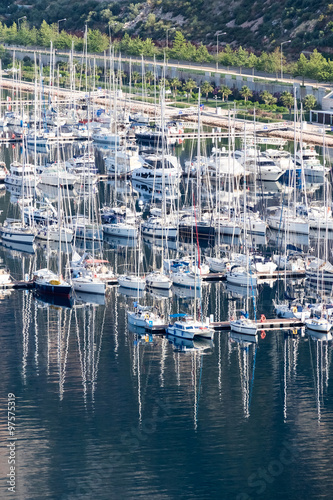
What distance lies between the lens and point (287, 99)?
127 metres

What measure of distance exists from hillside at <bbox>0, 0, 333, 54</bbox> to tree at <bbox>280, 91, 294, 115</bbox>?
1567 cm

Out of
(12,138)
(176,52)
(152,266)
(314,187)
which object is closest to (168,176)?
(314,187)

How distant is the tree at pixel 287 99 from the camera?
417ft

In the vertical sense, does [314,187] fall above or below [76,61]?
below

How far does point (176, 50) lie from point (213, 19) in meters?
12.4

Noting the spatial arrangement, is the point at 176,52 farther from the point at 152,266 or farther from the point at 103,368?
the point at 103,368

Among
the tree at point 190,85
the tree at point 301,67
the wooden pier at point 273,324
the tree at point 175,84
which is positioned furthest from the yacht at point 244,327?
the tree at point 175,84

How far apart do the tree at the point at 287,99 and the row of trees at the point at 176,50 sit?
3744 millimetres

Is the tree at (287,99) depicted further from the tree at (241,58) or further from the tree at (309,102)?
the tree at (241,58)

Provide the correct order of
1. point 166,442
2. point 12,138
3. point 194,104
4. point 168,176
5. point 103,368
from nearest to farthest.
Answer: point 166,442
point 103,368
point 168,176
point 12,138
point 194,104

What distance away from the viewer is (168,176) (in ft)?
310

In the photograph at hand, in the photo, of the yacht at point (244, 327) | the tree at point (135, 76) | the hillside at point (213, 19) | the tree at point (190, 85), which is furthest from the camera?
the tree at point (135, 76)

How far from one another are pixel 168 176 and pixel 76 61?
69229 millimetres

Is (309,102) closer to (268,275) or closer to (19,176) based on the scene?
(19,176)
